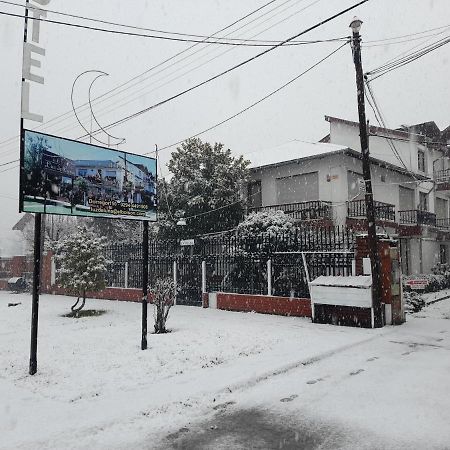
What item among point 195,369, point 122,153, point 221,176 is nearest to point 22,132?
point 122,153

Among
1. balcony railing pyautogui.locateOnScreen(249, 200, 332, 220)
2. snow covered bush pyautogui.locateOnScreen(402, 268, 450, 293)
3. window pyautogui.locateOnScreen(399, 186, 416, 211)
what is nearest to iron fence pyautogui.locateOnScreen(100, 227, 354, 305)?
balcony railing pyautogui.locateOnScreen(249, 200, 332, 220)

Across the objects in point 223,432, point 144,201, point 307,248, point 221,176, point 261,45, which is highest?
point 261,45

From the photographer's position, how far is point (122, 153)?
845 cm

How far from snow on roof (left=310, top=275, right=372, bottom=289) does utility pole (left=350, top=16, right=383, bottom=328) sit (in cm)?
22

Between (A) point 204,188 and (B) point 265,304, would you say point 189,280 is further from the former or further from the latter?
(A) point 204,188

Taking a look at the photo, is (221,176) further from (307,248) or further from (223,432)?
(223,432)

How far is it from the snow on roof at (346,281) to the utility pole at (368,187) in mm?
216

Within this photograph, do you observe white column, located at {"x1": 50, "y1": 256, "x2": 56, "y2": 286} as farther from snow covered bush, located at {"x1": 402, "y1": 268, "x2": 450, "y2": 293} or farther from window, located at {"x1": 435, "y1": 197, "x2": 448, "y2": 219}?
window, located at {"x1": 435, "y1": 197, "x2": 448, "y2": 219}

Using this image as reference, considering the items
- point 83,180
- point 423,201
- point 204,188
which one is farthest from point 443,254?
point 83,180

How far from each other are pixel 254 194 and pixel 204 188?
5205mm

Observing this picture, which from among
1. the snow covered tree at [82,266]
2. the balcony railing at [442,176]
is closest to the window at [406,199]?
the balcony railing at [442,176]

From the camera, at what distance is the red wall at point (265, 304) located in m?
12.4

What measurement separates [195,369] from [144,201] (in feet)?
11.5

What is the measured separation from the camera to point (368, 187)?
1102 centimetres
